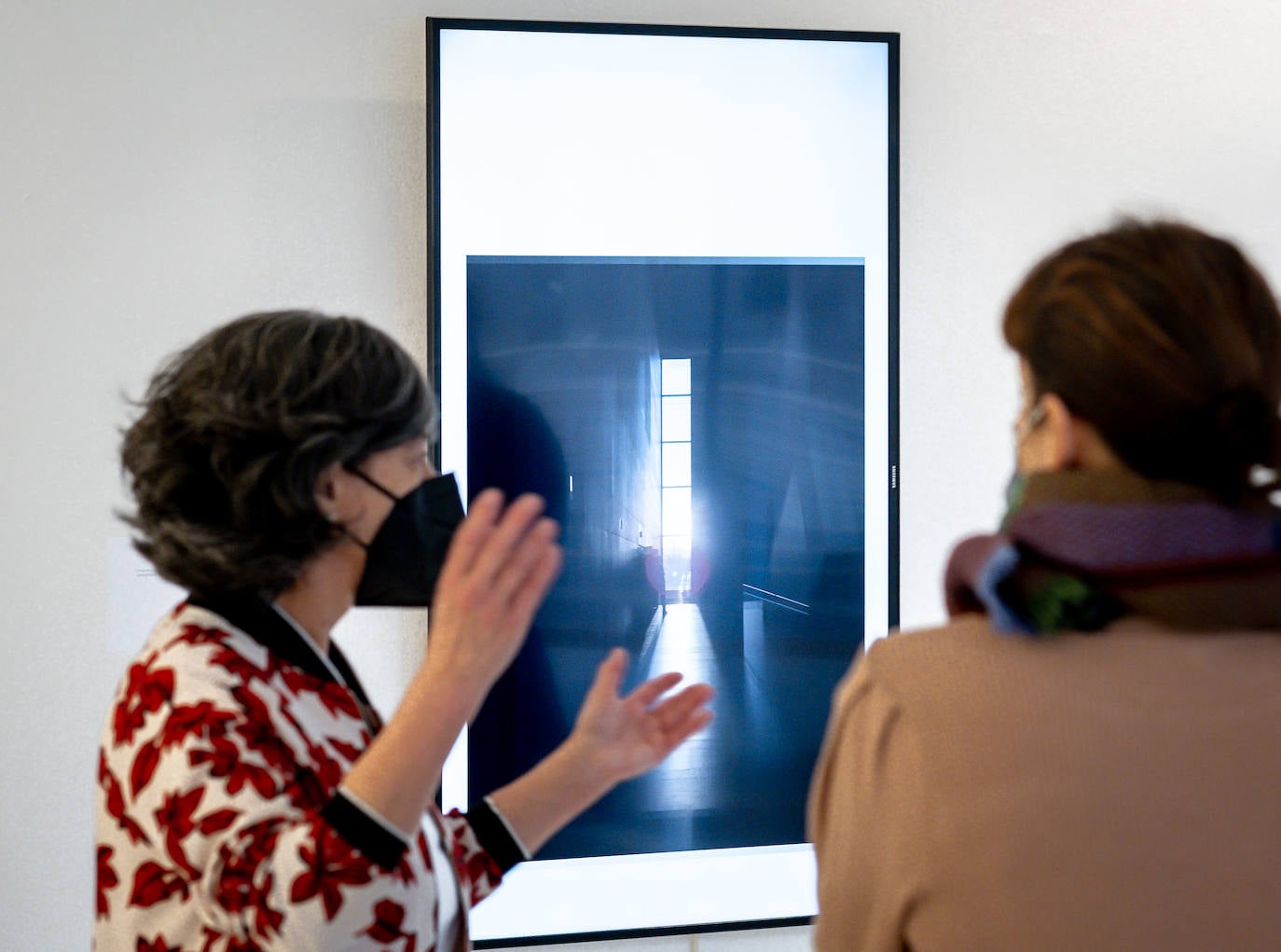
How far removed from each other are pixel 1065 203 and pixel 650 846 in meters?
1.33

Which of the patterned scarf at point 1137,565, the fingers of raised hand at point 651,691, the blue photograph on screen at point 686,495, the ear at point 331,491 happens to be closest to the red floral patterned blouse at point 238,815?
the ear at point 331,491

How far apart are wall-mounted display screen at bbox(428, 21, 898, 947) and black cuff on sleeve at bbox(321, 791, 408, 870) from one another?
1.00 meters

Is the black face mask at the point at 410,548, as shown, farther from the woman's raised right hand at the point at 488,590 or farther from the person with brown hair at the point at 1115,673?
the person with brown hair at the point at 1115,673

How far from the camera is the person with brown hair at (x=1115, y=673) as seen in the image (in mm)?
819

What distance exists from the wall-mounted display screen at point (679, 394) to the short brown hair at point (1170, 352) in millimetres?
1157

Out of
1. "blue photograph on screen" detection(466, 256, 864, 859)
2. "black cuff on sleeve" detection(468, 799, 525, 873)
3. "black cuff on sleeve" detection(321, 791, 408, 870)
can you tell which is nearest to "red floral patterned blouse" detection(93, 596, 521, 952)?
"black cuff on sleeve" detection(321, 791, 408, 870)

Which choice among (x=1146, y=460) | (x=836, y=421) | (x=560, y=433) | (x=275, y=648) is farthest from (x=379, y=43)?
(x=1146, y=460)

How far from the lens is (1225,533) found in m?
0.85

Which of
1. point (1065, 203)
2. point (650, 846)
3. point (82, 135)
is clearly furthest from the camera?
point (1065, 203)

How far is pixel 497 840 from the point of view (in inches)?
52.7

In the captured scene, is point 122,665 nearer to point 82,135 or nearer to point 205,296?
point 205,296

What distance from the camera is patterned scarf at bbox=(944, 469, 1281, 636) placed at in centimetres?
84

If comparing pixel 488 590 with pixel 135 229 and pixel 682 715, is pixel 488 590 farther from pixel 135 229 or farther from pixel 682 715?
pixel 135 229

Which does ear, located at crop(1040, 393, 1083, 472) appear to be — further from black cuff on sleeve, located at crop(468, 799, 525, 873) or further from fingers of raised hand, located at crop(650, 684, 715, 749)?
black cuff on sleeve, located at crop(468, 799, 525, 873)
